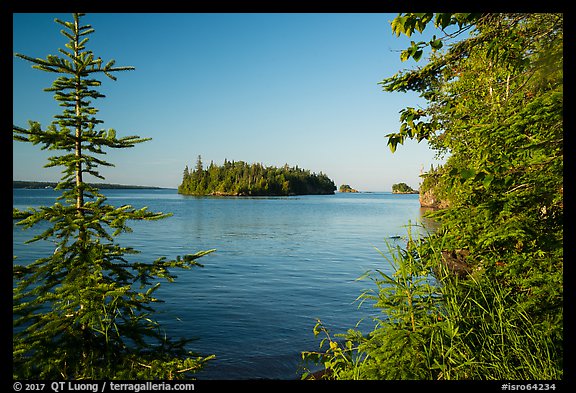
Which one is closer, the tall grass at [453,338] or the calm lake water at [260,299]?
the tall grass at [453,338]

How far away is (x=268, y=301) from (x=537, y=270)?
13117 mm

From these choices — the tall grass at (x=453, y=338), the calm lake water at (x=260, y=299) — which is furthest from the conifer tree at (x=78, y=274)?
the tall grass at (x=453, y=338)

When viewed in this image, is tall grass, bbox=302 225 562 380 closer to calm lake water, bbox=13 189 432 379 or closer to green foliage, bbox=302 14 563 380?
green foliage, bbox=302 14 563 380

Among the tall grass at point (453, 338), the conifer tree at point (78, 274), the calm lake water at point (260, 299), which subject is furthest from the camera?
the calm lake water at point (260, 299)

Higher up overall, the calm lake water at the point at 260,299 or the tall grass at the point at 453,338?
the tall grass at the point at 453,338

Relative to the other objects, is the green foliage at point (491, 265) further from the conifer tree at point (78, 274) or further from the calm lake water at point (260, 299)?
the conifer tree at point (78, 274)

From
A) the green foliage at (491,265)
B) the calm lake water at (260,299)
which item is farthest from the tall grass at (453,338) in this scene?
the calm lake water at (260,299)

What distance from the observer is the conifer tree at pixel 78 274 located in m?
5.74

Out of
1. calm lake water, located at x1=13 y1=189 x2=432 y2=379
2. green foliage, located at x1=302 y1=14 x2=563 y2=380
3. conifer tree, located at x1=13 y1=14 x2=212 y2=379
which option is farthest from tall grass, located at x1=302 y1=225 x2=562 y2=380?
conifer tree, located at x1=13 y1=14 x2=212 y2=379

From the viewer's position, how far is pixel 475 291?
495 centimetres

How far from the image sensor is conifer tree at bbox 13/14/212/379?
5.74m

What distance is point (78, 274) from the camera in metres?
6.04

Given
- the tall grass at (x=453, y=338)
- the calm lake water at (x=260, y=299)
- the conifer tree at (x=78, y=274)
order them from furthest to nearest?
the calm lake water at (x=260, y=299), the conifer tree at (x=78, y=274), the tall grass at (x=453, y=338)
